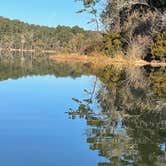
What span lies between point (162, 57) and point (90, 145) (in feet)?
97.8

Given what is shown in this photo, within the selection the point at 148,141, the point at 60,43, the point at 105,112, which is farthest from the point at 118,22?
the point at 60,43

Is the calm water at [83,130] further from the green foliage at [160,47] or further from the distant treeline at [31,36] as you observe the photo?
the distant treeline at [31,36]

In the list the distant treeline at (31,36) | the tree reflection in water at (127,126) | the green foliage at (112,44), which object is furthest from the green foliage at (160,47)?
the distant treeline at (31,36)

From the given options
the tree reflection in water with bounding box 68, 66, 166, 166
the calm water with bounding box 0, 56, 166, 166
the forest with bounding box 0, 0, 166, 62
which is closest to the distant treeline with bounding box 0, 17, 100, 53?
the forest with bounding box 0, 0, 166, 62

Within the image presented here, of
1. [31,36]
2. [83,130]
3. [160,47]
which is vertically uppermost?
[31,36]

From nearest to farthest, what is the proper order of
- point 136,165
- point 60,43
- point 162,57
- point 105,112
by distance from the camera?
point 136,165 → point 105,112 → point 162,57 → point 60,43

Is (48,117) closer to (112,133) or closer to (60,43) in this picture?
(112,133)

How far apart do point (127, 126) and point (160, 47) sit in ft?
86.8

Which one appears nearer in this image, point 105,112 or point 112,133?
point 112,133

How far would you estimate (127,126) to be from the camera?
8.73 meters

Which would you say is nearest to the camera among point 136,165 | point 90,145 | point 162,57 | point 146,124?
point 136,165

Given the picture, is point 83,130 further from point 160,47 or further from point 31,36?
point 31,36

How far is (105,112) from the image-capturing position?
34.5ft

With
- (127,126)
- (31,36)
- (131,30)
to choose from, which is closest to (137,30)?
(131,30)
